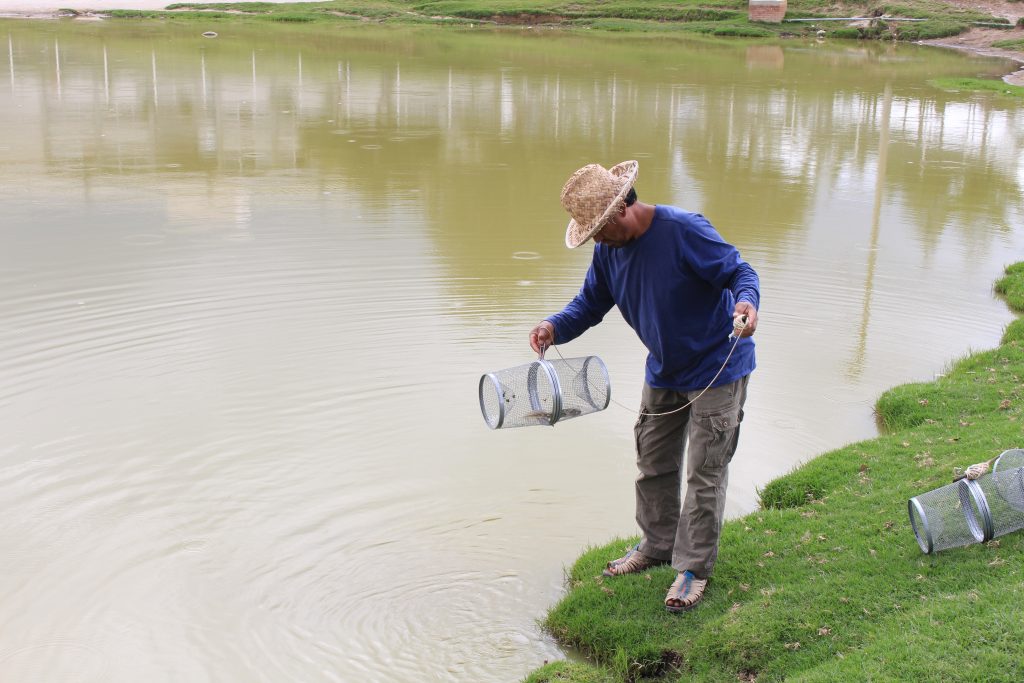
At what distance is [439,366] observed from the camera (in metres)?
7.99

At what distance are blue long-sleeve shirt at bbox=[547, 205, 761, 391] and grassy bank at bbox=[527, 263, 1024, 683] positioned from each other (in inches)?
35.9

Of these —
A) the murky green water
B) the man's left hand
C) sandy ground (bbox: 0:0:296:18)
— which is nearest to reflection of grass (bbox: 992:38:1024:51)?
the murky green water

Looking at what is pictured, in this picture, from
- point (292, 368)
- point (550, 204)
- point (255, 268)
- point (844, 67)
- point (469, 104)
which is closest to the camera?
point (292, 368)

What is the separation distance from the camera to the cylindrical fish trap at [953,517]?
13.9ft

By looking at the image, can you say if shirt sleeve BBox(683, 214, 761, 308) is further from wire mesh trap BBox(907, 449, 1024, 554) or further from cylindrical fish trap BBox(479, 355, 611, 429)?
wire mesh trap BBox(907, 449, 1024, 554)

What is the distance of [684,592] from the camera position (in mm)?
4551

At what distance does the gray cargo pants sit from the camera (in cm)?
440

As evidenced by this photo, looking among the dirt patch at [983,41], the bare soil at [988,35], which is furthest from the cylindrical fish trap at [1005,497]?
the dirt patch at [983,41]

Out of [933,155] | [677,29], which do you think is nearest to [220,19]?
[677,29]

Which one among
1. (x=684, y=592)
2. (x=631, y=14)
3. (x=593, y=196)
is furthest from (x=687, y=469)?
(x=631, y=14)

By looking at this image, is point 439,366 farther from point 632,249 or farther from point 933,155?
point 933,155

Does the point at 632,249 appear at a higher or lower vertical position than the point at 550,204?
higher

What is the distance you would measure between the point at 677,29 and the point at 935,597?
→ 168ft

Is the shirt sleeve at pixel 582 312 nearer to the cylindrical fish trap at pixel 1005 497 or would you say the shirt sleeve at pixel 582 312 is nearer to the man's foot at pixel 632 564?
A: the man's foot at pixel 632 564
